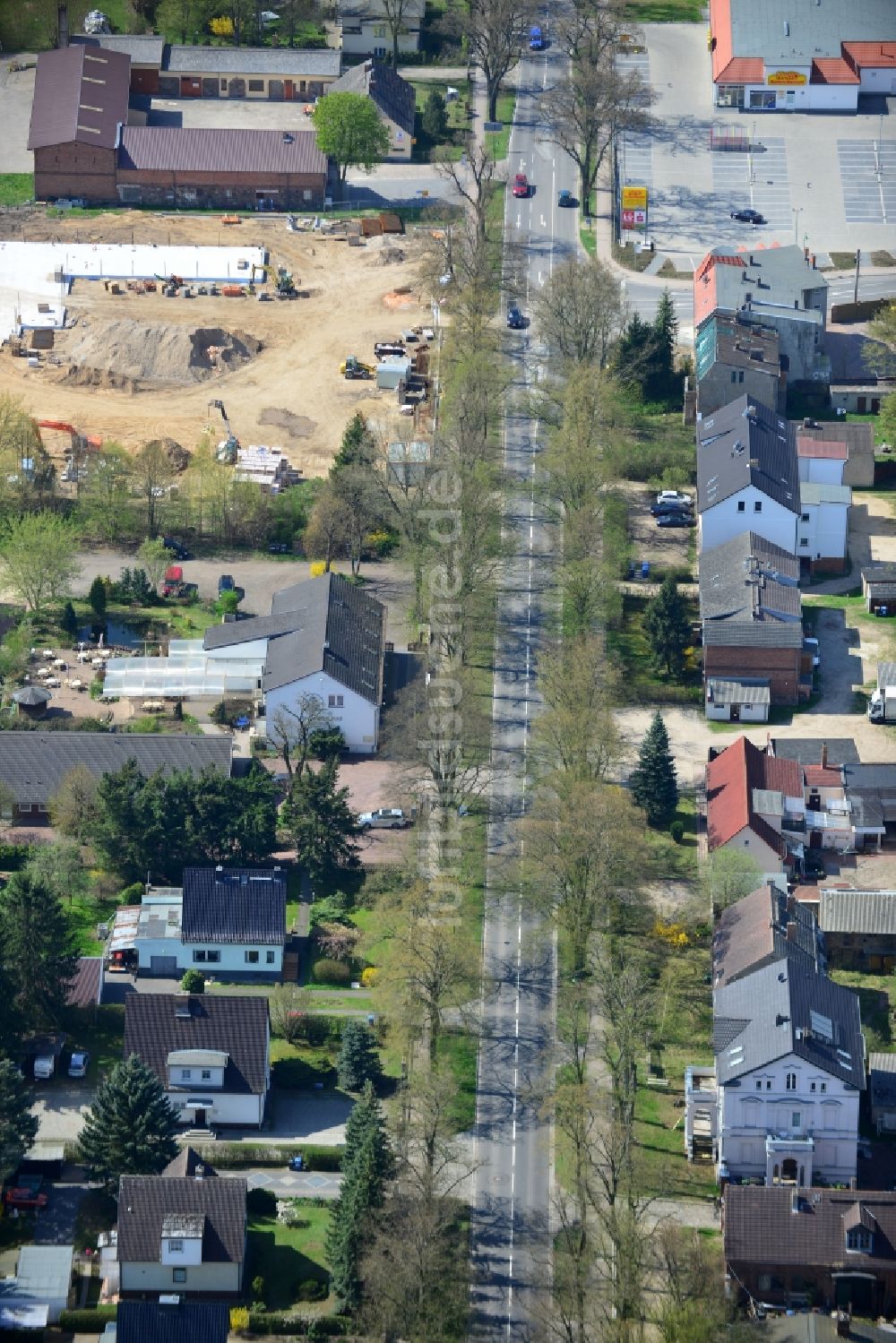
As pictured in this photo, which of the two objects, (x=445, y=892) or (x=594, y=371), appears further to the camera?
(x=594, y=371)

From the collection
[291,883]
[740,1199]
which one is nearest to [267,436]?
[291,883]

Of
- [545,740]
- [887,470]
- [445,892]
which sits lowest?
[445,892]

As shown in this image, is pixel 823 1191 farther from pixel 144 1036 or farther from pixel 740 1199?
pixel 144 1036

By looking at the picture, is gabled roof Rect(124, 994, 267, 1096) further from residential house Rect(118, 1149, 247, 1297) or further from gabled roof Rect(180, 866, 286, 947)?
residential house Rect(118, 1149, 247, 1297)

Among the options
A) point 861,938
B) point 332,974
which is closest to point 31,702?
point 332,974

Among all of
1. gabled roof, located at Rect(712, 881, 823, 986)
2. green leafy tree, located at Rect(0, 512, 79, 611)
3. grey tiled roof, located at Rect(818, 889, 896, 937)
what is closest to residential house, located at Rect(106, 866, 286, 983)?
gabled roof, located at Rect(712, 881, 823, 986)

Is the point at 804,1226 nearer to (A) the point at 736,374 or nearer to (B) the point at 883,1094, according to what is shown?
(B) the point at 883,1094
